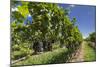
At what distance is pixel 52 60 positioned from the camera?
2453 mm

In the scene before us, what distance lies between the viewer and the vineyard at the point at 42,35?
2.29 metres

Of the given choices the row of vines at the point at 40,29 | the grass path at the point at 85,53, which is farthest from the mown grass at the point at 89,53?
the row of vines at the point at 40,29

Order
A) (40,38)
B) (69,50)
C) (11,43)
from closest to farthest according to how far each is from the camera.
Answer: (11,43) < (40,38) < (69,50)

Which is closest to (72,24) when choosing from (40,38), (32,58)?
(40,38)

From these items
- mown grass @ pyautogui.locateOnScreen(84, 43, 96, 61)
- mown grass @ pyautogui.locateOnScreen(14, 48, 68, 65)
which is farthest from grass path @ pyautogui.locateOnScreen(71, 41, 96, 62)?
mown grass @ pyautogui.locateOnScreen(14, 48, 68, 65)

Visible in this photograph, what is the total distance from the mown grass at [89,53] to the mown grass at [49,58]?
277 millimetres

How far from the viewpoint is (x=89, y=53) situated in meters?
2.65

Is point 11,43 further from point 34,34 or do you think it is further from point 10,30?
point 34,34

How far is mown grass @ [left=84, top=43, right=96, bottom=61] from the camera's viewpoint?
2631 mm

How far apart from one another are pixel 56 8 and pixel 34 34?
0.42 metres

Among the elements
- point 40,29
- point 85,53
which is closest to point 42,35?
point 40,29

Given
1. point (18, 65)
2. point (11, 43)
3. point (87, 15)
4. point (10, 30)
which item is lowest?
point (18, 65)

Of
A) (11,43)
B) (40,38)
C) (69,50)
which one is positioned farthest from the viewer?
(69,50)

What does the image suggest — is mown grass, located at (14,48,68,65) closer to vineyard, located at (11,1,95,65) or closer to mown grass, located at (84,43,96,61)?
vineyard, located at (11,1,95,65)
